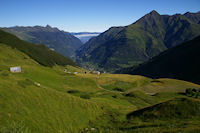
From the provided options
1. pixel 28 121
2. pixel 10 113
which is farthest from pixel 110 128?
pixel 10 113

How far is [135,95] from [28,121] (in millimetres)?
88750

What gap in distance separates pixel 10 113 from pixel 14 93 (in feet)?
35.7

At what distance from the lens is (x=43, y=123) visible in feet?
162

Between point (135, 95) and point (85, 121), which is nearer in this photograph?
point (85, 121)

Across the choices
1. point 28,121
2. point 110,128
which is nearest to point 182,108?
point 110,128

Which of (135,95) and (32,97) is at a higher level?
(32,97)

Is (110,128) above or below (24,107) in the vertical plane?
below

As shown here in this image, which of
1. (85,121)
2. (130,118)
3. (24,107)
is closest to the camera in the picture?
(24,107)

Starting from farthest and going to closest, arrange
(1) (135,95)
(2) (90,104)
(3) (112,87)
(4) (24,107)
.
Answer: (3) (112,87) < (1) (135,95) < (2) (90,104) < (4) (24,107)

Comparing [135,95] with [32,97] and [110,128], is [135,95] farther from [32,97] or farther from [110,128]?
[32,97]

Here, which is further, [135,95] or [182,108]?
[135,95]

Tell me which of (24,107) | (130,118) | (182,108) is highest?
(24,107)

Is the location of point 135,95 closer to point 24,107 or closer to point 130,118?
point 130,118

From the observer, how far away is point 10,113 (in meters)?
46.7
